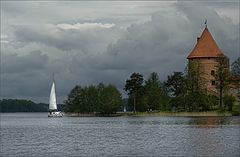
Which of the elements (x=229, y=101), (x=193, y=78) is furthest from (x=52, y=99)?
(x=229, y=101)

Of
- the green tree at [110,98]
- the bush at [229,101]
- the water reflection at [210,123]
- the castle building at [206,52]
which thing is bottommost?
the water reflection at [210,123]

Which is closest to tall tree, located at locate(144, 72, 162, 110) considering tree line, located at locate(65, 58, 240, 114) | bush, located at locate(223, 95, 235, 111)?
tree line, located at locate(65, 58, 240, 114)

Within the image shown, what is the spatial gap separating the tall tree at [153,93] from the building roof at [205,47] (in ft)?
30.1

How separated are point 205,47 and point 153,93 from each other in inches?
597

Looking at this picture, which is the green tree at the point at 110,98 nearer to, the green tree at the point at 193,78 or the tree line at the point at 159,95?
the tree line at the point at 159,95

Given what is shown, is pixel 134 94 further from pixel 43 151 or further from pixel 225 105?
pixel 43 151

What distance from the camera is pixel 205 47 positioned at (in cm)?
12019

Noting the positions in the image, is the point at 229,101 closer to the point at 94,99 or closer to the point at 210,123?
the point at 210,123

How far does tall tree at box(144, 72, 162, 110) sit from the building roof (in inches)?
361

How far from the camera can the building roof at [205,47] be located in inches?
4719

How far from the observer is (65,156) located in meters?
30.2

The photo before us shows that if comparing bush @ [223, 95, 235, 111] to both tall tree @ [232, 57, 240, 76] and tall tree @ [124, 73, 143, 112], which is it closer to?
tall tree @ [232, 57, 240, 76]

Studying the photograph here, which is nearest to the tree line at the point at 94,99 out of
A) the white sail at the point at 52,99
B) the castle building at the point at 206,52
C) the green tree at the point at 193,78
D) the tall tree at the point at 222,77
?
the white sail at the point at 52,99

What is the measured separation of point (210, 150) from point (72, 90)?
113841mm
